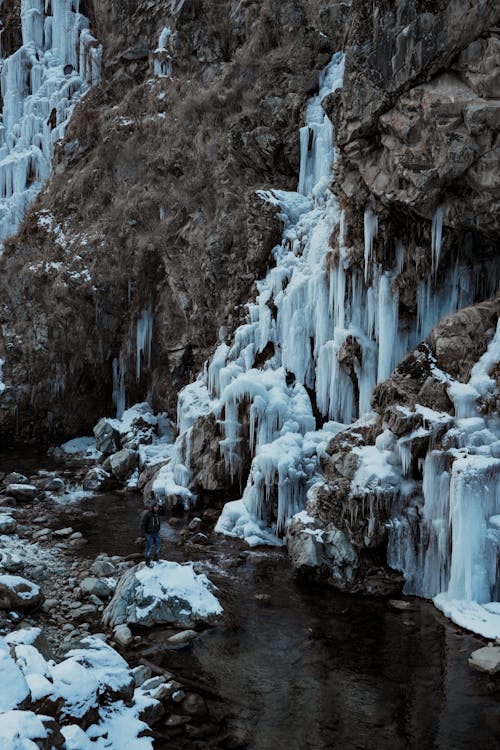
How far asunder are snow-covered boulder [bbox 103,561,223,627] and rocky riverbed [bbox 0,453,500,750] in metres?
0.09

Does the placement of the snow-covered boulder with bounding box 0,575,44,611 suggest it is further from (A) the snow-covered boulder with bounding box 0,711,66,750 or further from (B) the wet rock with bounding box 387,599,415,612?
(B) the wet rock with bounding box 387,599,415,612

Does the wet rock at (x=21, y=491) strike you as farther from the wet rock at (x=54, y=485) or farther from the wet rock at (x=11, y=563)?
the wet rock at (x=11, y=563)

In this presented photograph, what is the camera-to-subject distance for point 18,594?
397 inches

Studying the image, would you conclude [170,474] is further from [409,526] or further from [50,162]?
[50,162]

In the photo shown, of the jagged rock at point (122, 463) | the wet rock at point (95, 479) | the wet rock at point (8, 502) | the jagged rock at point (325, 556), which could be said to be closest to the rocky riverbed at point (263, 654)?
the jagged rock at point (325, 556)

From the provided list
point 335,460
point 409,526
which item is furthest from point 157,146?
point 409,526

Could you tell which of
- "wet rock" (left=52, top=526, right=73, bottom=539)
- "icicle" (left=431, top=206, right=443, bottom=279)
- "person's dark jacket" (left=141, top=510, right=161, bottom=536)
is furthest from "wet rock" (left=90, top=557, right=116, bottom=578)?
→ "icicle" (left=431, top=206, right=443, bottom=279)

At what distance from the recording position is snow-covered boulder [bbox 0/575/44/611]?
32.6 ft

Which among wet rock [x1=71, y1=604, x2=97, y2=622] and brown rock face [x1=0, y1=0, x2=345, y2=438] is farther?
brown rock face [x1=0, y1=0, x2=345, y2=438]

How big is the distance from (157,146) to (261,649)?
2305 cm

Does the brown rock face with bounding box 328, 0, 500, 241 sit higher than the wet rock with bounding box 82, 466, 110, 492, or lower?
higher

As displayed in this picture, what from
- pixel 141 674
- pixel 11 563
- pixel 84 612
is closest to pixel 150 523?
pixel 84 612

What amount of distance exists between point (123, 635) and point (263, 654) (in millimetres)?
2228

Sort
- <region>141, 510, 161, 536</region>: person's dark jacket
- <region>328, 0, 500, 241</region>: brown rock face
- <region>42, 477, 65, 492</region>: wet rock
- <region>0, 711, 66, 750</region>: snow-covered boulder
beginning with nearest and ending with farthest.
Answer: <region>0, 711, 66, 750</region>: snow-covered boulder
<region>141, 510, 161, 536</region>: person's dark jacket
<region>328, 0, 500, 241</region>: brown rock face
<region>42, 477, 65, 492</region>: wet rock
